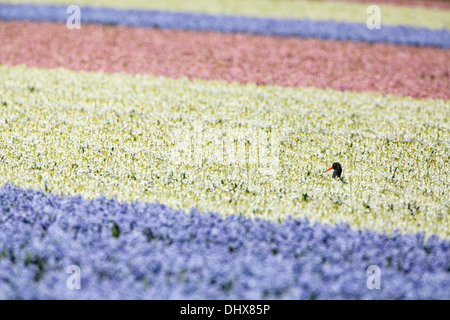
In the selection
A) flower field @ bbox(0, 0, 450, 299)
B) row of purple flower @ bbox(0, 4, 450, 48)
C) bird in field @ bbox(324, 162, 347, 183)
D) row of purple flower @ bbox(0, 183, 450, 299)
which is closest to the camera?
row of purple flower @ bbox(0, 183, 450, 299)

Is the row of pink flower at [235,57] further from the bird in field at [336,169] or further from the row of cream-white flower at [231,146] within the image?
the bird in field at [336,169]

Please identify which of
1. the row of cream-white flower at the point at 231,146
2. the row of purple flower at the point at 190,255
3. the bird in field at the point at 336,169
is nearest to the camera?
the row of purple flower at the point at 190,255

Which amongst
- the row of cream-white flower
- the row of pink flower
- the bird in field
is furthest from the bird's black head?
the row of pink flower

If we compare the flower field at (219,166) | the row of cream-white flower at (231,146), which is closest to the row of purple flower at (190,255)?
the flower field at (219,166)

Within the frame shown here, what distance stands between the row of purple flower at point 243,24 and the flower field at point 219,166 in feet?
1.90

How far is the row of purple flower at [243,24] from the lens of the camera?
40.3 ft

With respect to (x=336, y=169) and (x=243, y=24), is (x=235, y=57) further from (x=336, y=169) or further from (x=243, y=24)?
(x=336, y=169)

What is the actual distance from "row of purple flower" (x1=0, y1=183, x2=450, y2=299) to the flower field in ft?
0.05

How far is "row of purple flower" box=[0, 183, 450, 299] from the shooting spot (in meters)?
3.58

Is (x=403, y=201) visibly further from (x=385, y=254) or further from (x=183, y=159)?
(x=183, y=159)

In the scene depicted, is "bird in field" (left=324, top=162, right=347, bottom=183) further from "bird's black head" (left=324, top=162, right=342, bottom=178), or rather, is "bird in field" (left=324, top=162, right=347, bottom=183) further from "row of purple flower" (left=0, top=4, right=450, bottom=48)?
"row of purple flower" (left=0, top=4, right=450, bottom=48)

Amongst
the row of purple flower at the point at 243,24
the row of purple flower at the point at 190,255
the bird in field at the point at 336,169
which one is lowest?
the row of purple flower at the point at 190,255

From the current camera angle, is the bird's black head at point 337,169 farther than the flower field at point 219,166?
Yes
